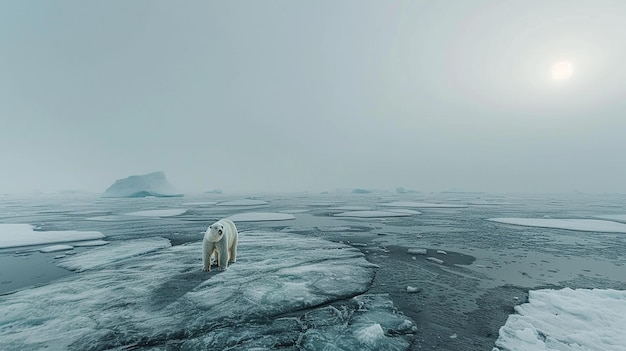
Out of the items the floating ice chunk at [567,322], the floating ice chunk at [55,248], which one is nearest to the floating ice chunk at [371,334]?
the floating ice chunk at [567,322]

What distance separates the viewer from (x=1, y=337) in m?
3.59

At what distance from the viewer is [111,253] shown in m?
8.39

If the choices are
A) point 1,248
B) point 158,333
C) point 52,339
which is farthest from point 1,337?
point 1,248

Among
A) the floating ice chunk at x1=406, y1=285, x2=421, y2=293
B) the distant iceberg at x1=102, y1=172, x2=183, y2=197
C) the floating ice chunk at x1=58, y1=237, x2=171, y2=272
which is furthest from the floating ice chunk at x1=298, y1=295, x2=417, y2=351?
the distant iceberg at x1=102, y1=172, x2=183, y2=197

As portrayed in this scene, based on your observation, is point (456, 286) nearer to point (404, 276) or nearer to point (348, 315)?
point (404, 276)

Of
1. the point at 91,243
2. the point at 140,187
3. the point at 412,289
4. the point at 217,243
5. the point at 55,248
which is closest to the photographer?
the point at 412,289

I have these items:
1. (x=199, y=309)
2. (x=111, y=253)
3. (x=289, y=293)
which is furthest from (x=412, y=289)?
(x=111, y=253)

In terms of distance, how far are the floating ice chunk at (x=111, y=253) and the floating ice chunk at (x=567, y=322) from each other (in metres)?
8.92

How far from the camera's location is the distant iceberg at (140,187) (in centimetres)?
6240

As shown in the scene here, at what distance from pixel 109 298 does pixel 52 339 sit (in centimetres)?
132

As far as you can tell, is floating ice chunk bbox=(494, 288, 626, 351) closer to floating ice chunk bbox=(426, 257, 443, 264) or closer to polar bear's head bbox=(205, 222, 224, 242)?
floating ice chunk bbox=(426, 257, 443, 264)

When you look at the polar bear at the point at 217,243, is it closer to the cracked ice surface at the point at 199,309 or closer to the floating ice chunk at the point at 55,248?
the cracked ice surface at the point at 199,309

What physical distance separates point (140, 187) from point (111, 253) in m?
64.6

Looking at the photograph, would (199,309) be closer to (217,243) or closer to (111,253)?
(217,243)
